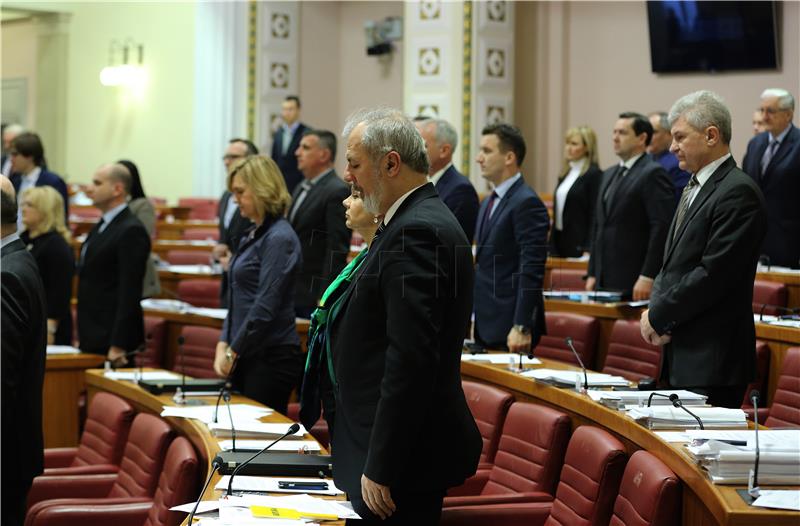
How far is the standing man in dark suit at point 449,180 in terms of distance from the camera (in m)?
4.93

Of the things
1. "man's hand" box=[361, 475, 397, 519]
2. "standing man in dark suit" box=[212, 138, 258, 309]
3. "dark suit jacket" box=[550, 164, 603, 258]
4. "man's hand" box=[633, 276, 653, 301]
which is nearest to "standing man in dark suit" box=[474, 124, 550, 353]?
"man's hand" box=[633, 276, 653, 301]

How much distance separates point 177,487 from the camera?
10.3ft

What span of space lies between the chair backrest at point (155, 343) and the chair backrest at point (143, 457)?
188 centimetres

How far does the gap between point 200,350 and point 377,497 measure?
9.82 ft

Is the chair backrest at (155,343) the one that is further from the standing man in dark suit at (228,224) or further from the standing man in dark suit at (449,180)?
the standing man in dark suit at (449,180)

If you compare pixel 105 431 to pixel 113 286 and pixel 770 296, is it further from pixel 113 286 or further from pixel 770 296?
pixel 770 296

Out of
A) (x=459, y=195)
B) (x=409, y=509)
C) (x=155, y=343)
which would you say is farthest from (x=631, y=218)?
(x=409, y=509)

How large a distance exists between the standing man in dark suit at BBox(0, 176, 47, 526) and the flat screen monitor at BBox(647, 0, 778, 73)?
23.5 ft

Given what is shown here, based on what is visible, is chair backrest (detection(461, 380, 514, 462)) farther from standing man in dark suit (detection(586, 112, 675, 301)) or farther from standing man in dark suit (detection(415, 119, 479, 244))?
standing man in dark suit (detection(586, 112, 675, 301))

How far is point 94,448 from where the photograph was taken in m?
4.14

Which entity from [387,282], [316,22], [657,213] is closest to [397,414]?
[387,282]

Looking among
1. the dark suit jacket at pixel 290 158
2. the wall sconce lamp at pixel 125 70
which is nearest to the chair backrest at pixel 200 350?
the dark suit jacket at pixel 290 158

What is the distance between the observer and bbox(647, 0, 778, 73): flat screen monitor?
350 inches

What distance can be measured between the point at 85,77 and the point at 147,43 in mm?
1593
